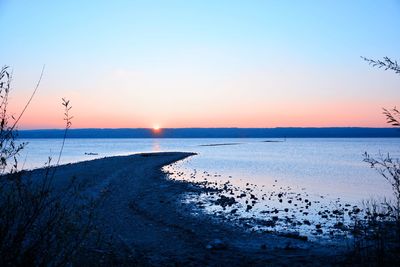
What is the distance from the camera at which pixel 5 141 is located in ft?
15.5

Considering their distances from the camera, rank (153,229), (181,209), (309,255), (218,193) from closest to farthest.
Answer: (309,255), (153,229), (181,209), (218,193)

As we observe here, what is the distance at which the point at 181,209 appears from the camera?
19047 mm

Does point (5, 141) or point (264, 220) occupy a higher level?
point (5, 141)

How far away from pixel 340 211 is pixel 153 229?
10501 mm

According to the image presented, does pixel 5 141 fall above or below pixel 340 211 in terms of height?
above

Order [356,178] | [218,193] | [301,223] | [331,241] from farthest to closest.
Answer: [356,178]
[218,193]
[301,223]
[331,241]

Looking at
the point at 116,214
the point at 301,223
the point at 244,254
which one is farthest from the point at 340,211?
the point at 116,214

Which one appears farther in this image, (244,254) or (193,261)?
(244,254)

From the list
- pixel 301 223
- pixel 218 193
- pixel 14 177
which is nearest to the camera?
pixel 14 177

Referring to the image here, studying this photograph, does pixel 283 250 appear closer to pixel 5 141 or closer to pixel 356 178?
pixel 5 141

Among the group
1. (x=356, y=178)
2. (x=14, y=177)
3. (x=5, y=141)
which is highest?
(x=5, y=141)

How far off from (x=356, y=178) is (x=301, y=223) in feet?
78.5

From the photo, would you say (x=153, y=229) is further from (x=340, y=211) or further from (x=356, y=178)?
(x=356, y=178)

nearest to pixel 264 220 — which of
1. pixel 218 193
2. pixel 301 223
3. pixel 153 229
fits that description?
pixel 301 223
